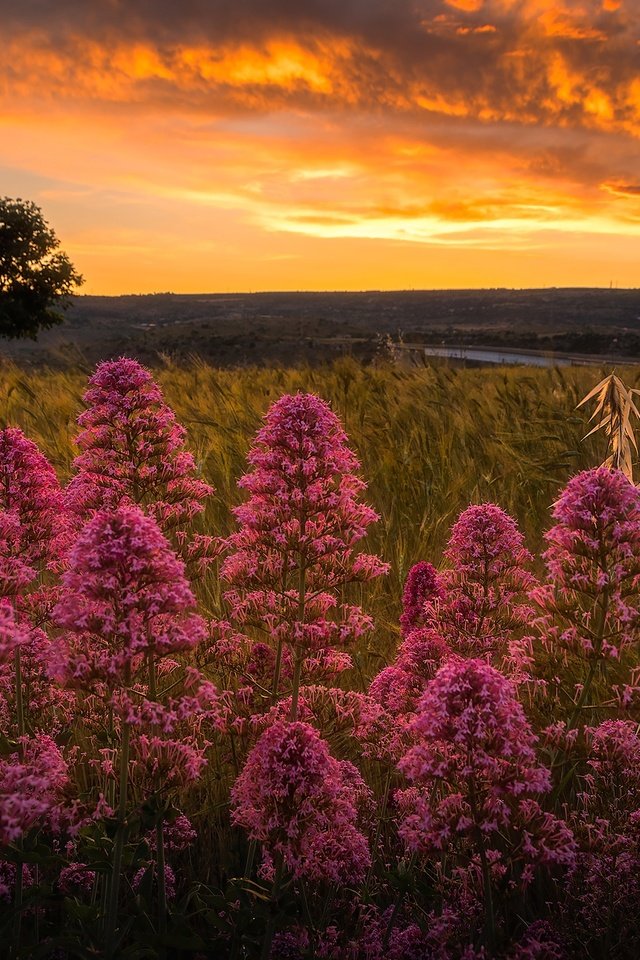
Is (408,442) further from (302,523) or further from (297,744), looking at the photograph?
(297,744)

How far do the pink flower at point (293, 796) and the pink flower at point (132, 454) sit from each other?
126 centimetres

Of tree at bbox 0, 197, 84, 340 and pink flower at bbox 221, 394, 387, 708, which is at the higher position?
tree at bbox 0, 197, 84, 340

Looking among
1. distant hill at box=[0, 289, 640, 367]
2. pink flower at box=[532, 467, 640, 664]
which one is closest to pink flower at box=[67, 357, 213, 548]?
pink flower at box=[532, 467, 640, 664]

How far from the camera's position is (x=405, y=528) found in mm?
7180

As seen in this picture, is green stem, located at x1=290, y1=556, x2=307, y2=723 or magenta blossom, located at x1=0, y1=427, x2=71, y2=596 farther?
magenta blossom, located at x1=0, y1=427, x2=71, y2=596

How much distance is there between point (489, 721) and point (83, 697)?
65.5 inches

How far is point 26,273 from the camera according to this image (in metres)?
52.8

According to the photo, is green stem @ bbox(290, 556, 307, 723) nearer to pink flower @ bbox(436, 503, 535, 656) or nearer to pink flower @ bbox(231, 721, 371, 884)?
pink flower @ bbox(231, 721, 371, 884)

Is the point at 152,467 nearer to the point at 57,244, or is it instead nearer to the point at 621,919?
the point at 621,919

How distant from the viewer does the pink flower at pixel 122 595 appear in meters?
2.51

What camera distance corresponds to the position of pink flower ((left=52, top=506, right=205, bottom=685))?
251 cm

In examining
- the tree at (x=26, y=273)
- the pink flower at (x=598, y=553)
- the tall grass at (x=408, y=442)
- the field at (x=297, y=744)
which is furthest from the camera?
the tree at (x=26, y=273)

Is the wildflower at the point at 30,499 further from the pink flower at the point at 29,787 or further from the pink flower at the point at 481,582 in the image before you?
the pink flower at the point at 481,582

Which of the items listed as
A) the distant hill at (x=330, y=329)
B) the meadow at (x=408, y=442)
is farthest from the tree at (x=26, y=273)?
the meadow at (x=408, y=442)
